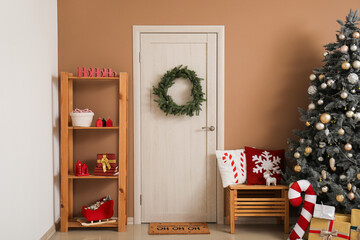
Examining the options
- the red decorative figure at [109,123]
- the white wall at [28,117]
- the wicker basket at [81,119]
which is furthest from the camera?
the red decorative figure at [109,123]

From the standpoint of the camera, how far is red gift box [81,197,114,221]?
137 inches

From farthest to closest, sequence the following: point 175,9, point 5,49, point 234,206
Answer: point 175,9 → point 234,206 → point 5,49

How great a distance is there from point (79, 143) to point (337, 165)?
2.57m

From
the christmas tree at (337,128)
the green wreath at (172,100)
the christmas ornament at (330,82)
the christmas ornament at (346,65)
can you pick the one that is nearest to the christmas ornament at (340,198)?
A: the christmas tree at (337,128)

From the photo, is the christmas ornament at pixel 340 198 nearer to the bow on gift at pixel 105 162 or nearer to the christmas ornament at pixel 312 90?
the christmas ornament at pixel 312 90

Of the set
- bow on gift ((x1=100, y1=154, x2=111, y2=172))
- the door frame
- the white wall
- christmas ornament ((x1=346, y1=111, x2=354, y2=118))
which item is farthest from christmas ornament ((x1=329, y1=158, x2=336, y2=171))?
the white wall

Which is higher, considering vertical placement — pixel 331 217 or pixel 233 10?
pixel 233 10

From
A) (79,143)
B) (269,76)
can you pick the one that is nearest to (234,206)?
(269,76)

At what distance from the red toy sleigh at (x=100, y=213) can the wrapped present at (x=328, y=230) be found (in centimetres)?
192

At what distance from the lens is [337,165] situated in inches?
126

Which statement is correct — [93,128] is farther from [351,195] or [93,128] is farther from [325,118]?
[351,195]

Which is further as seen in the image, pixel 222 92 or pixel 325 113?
pixel 222 92

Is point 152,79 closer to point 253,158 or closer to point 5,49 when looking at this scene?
point 253,158

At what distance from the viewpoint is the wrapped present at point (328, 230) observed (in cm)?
305
